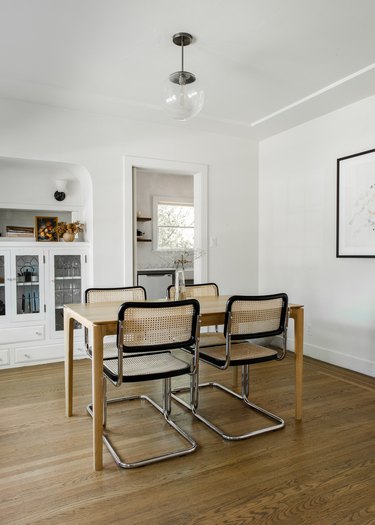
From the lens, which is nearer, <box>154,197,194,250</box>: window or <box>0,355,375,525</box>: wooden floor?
Answer: <box>0,355,375,525</box>: wooden floor

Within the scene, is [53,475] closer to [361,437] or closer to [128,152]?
[361,437]

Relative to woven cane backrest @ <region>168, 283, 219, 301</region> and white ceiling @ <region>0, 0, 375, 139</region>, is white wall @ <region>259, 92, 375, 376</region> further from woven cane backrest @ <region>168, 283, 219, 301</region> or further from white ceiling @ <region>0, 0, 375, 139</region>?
woven cane backrest @ <region>168, 283, 219, 301</region>

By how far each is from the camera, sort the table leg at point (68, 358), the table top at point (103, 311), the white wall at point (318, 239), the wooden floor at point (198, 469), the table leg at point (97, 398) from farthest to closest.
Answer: the white wall at point (318, 239)
the table leg at point (68, 358)
the table top at point (103, 311)
the table leg at point (97, 398)
the wooden floor at point (198, 469)

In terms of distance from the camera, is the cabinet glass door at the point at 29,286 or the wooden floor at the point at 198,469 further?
the cabinet glass door at the point at 29,286

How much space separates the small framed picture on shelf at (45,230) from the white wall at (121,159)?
1.53 ft

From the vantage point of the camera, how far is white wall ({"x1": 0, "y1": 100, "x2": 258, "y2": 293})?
3717 millimetres

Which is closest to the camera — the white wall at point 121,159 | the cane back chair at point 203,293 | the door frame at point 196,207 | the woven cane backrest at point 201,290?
the cane back chair at point 203,293

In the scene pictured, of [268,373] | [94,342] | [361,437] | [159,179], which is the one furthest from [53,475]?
[159,179]

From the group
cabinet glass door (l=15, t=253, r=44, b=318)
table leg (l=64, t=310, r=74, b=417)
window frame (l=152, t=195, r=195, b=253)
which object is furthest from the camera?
window frame (l=152, t=195, r=195, b=253)

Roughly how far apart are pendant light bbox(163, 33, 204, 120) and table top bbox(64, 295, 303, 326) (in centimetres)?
127

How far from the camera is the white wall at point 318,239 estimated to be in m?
3.60

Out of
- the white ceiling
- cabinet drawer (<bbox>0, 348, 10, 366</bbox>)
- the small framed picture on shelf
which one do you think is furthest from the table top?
the white ceiling

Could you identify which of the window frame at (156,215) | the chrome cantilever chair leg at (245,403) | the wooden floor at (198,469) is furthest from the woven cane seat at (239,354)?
the window frame at (156,215)

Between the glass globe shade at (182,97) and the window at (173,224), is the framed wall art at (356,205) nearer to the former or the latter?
the glass globe shade at (182,97)
